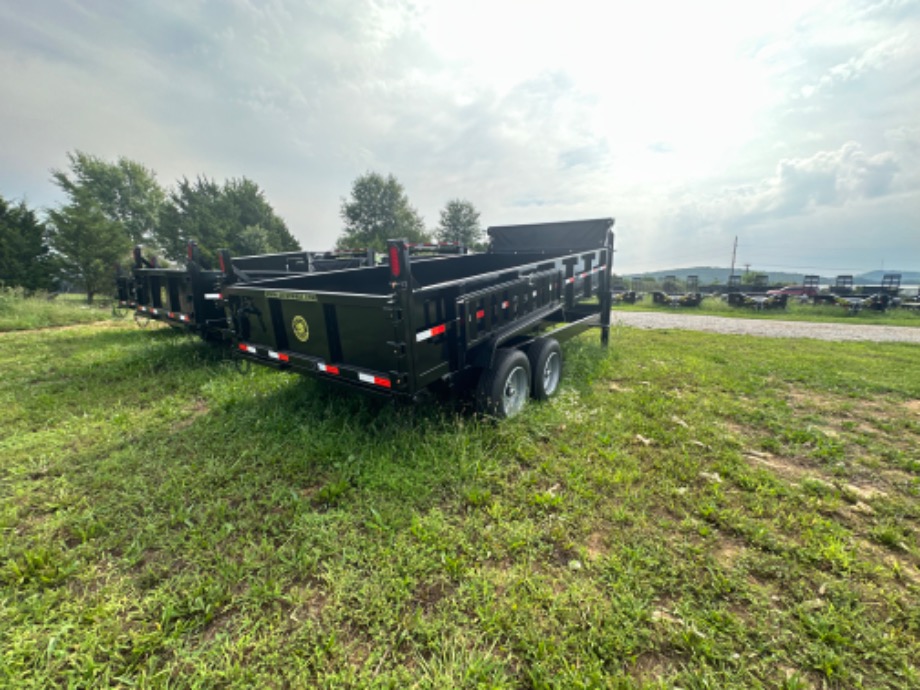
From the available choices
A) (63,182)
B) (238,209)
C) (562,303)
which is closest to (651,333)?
(562,303)

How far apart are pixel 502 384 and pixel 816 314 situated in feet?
70.8

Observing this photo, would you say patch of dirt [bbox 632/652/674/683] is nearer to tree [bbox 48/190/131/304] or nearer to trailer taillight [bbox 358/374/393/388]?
trailer taillight [bbox 358/374/393/388]

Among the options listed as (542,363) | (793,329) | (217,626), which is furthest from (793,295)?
(217,626)

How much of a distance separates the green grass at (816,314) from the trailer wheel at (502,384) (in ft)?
59.8

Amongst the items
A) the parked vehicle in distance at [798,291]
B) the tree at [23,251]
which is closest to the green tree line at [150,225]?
the tree at [23,251]

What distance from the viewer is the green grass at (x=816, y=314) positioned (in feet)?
52.2

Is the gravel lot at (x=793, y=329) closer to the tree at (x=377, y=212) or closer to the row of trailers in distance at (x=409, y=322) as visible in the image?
the row of trailers in distance at (x=409, y=322)

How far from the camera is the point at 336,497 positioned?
2.98 m

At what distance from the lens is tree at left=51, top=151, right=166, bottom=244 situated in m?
37.3

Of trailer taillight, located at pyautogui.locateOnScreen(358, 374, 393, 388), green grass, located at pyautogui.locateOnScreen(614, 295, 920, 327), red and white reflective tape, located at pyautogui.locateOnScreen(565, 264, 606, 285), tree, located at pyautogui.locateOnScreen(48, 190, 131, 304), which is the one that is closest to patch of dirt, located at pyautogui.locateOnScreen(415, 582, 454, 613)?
trailer taillight, located at pyautogui.locateOnScreen(358, 374, 393, 388)

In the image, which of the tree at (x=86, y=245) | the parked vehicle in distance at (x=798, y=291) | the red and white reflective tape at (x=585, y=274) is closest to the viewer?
the red and white reflective tape at (x=585, y=274)

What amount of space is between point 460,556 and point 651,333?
9589 millimetres

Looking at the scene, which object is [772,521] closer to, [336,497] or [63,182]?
[336,497]

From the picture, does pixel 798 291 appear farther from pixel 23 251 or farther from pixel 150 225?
pixel 150 225
